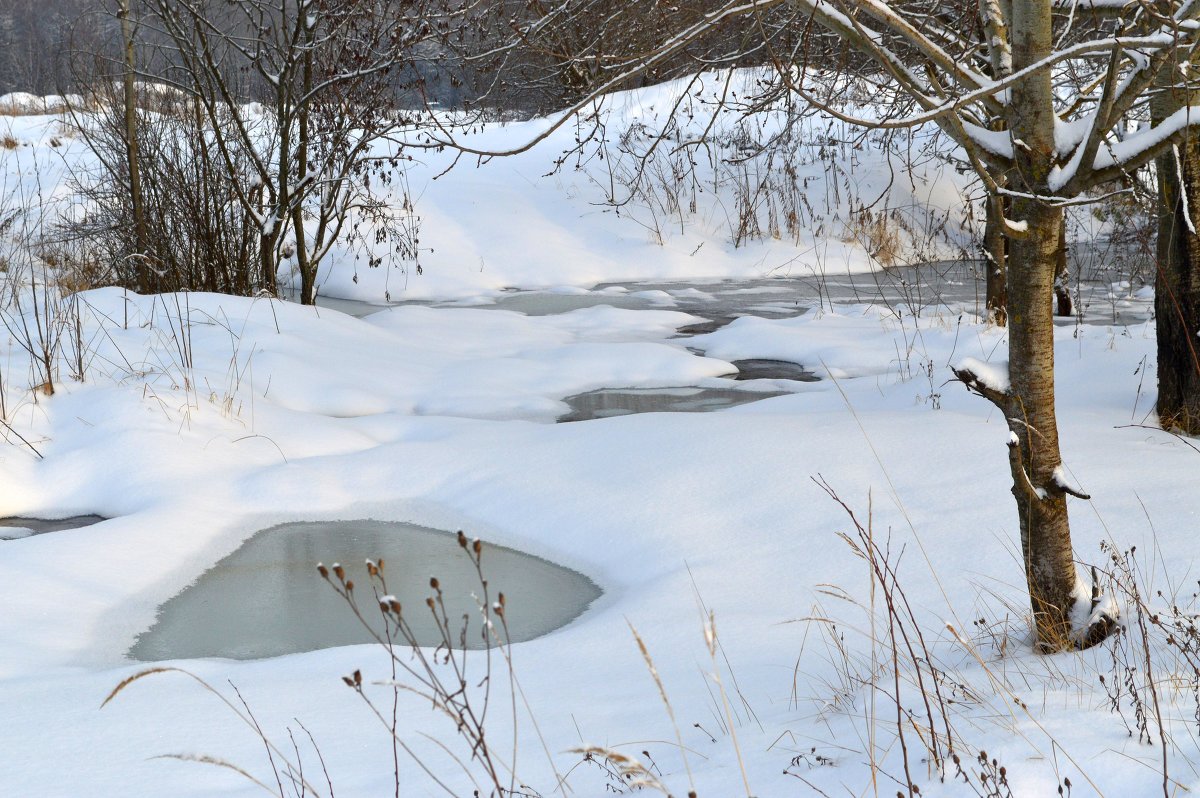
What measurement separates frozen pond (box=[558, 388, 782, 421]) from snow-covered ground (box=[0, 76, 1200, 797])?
0.17m

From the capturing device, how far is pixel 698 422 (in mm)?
4340

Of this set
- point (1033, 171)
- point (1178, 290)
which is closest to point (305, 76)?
point (1178, 290)

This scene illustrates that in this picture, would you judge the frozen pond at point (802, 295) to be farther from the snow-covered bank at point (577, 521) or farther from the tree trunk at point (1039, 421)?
the tree trunk at point (1039, 421)

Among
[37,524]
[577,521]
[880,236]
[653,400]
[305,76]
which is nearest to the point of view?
[577,521]

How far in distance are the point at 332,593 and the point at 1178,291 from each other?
10.7ft

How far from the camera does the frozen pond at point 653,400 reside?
559cm

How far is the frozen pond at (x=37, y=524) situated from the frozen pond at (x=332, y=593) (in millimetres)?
761

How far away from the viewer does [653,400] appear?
5.88m

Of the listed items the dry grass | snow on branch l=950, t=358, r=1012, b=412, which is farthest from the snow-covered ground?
the dry grass

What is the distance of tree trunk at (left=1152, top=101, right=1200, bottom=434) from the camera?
384cm

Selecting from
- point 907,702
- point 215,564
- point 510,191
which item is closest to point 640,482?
point 215,564

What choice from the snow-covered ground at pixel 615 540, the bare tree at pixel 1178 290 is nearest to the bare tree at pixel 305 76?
the snow-covered ground at pixel 615 540

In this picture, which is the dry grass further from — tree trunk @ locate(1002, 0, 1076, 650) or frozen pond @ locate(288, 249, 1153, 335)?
tree trunk @ locate(1002, 0, 1076, 650)

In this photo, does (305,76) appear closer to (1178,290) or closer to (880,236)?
(1178,290)
